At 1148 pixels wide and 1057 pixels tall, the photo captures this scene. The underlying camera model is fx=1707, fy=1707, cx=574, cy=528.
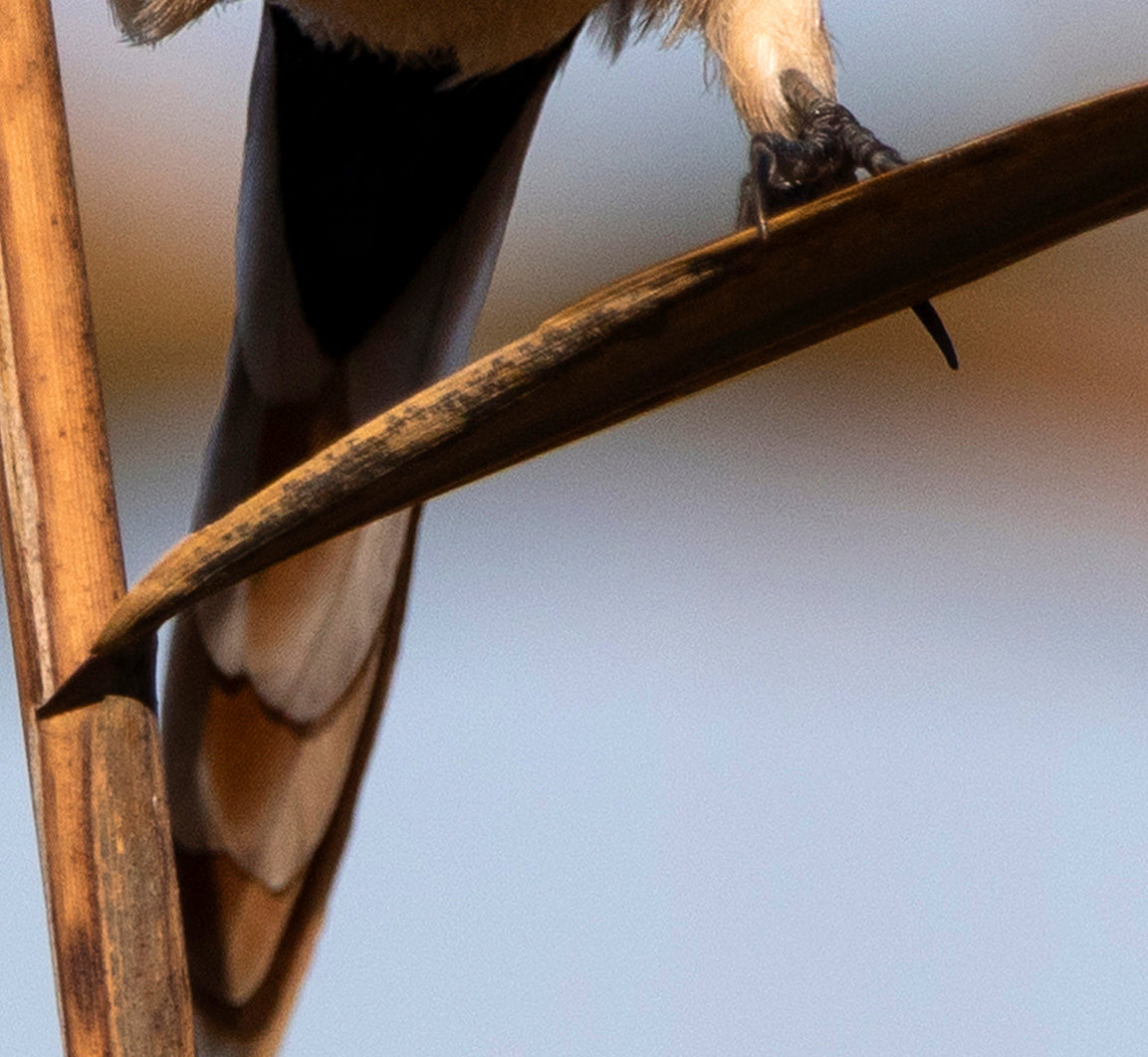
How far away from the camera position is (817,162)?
2.29 feet

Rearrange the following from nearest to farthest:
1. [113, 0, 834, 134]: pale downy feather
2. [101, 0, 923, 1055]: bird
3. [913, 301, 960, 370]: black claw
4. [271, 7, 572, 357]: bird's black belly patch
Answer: [913, 301, 960, 370]: black claw
[101, 0, 923, 1055]: bird
[113, 0, 834, 134]: pale downy feather
[271, 7, 572, 357]: bird's black belly patch

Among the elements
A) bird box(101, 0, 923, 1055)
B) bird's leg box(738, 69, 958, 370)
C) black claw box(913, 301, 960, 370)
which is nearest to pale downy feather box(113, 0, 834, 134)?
bird box(101, 0, 923, 1055)

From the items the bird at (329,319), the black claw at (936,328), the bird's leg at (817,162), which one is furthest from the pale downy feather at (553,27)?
the black claw at (936,328)

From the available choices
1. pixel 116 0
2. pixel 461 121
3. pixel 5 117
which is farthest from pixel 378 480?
pixel 461 121

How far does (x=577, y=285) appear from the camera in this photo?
1.44 metres

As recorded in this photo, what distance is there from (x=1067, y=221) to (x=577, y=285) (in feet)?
3.64

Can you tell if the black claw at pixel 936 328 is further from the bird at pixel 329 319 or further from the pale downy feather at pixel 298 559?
the pale downy feather at pixel 298 559

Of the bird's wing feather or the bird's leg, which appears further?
the bird's wing feather

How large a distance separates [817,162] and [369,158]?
0.47m

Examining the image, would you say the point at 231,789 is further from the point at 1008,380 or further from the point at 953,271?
the point at 1008,380

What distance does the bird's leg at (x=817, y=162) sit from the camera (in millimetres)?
668

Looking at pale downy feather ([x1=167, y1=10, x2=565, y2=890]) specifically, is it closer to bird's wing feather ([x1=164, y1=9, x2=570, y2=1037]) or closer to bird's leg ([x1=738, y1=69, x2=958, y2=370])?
bird's wing feather ([x1=164, y1=9, x2=570, y2=1037])

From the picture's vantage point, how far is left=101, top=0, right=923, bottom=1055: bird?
31.5 inches

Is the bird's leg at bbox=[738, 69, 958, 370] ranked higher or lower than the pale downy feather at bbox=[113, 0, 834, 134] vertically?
lower
